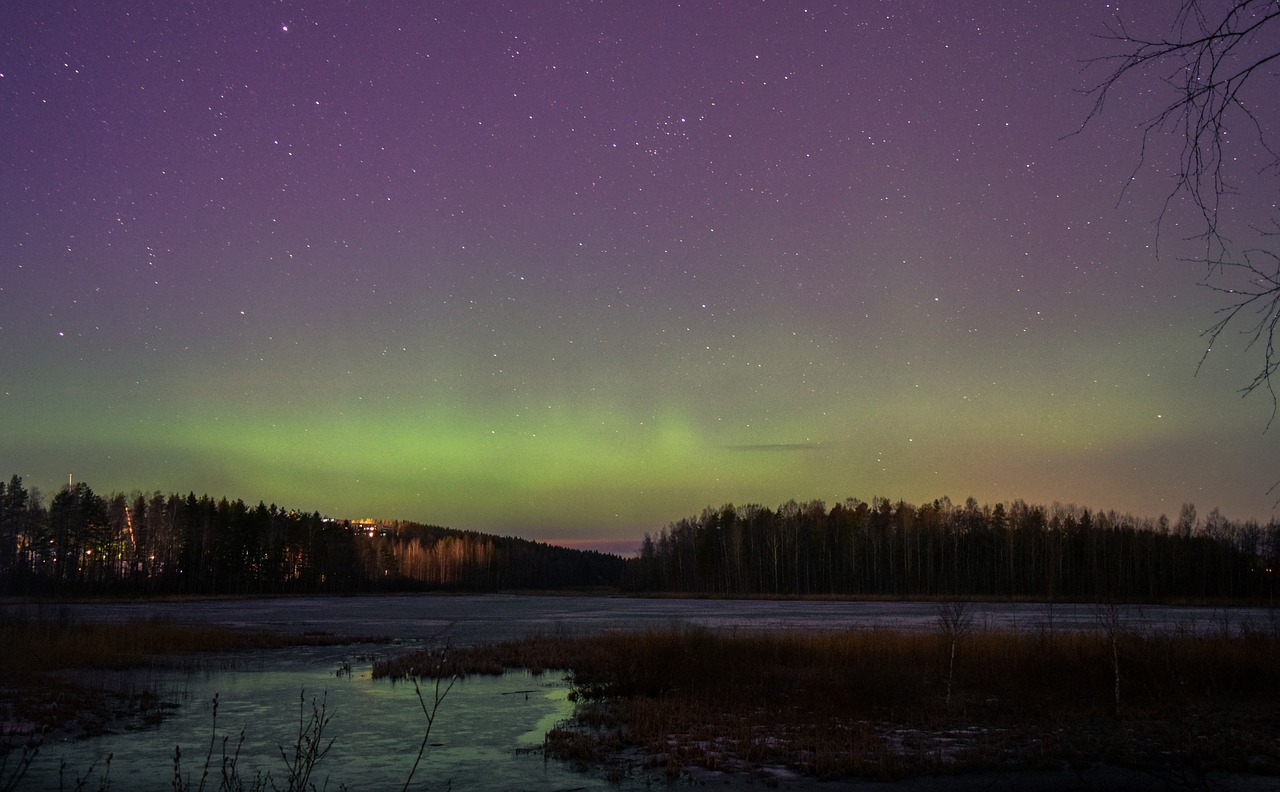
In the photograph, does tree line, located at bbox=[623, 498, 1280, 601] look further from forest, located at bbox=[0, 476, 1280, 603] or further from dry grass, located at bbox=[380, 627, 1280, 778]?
dry grass, located at bbox=[380, 627, 1280, 778]

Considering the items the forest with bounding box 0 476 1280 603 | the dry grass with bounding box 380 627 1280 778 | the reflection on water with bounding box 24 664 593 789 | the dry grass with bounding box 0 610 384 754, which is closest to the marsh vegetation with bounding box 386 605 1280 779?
the dry grass with bounding box 380 627 1280 778

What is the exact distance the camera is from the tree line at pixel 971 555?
102 metres

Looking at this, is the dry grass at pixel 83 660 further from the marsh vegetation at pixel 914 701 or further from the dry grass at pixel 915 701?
the marsh vegetation at pixel 914 701

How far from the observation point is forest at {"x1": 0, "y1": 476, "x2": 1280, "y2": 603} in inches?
3971

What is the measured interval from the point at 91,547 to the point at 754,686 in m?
109

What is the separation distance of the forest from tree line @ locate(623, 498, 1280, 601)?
27cm

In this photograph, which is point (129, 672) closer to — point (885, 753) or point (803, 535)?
point (885, 753)

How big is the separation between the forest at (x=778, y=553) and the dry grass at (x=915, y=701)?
2824 inches

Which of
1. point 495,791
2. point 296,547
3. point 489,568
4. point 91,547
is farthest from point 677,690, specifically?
point 489,568

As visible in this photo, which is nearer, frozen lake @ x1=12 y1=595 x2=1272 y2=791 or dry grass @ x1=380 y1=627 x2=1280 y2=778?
frozen lake @ x1=12 y1=595 x2=1272 y2=791

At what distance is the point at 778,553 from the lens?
13188cm

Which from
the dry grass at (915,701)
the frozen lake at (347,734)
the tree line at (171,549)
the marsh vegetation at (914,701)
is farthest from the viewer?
the tree line at (171,549)

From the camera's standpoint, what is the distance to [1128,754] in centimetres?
1532

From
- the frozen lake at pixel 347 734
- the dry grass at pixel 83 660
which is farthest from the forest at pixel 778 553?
the frozen lake at pixel 347 734
